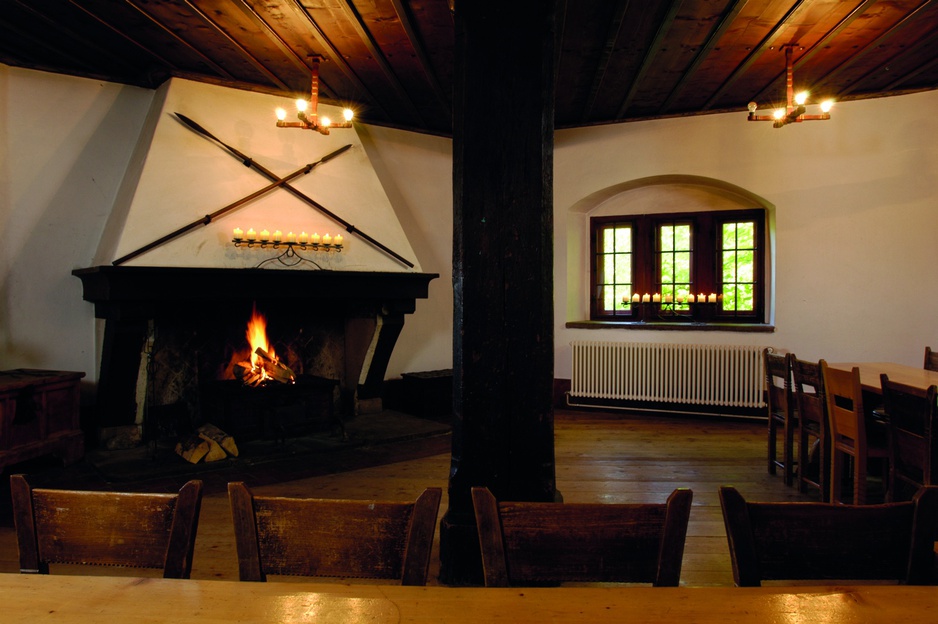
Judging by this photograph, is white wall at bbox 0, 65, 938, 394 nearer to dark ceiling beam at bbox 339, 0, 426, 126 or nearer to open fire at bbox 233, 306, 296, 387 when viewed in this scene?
dark ceiling beam at bbox 339, 0, 426, 126

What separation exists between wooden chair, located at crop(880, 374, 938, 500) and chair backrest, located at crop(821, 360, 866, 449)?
0.40 ft

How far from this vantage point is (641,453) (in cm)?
457

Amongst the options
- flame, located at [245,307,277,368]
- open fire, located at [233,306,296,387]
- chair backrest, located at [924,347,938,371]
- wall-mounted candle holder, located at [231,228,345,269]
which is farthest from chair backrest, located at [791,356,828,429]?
flame, located at [245,307,277,368]

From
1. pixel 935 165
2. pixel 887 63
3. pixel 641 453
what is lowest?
pixel 641 453

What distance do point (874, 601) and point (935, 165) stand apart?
5.66 m

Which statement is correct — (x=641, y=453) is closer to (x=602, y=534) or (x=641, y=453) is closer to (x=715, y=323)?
(x=715, y=323)

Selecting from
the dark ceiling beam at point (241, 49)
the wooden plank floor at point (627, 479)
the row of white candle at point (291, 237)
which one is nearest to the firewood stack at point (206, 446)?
the wooden plank floor at point (627, 479)

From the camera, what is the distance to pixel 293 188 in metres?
4.77

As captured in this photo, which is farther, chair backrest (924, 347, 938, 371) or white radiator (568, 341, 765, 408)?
white radiator (568, 341, 765, 408)

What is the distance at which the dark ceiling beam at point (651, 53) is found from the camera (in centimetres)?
374

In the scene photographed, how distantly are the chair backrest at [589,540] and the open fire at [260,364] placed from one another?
378cm

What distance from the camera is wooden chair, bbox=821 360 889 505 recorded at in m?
3.02

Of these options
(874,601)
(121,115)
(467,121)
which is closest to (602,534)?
(874,601)

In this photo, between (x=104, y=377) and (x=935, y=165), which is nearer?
(x=104, y=377)
